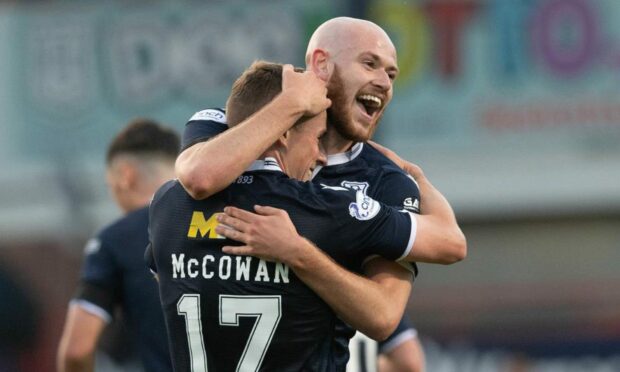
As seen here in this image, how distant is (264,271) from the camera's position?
4.05 m

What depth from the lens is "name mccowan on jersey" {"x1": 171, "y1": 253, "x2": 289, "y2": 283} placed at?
4039 mm

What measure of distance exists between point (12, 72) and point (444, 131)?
16.5ft

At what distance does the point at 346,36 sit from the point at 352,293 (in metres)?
0.84

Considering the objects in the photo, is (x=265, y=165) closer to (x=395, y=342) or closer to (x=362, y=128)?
(x=362, y=128)

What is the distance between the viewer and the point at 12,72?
1617 centimetres

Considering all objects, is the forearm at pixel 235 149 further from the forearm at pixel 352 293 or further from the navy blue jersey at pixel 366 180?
the navy blue jersey at pixel 366 180

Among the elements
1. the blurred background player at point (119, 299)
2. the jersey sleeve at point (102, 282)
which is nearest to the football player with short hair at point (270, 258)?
the blurred background player at point (119, 299)

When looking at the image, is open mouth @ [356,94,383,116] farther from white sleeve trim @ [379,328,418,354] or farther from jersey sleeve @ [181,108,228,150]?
→ white sleeve trim @ [379,328,418,354]

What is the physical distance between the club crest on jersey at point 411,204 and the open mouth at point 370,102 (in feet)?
1.00

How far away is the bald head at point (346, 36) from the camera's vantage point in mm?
4340

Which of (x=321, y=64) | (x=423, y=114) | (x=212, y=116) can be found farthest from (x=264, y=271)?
(x=423, y=114)

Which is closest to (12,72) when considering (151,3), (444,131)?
(151,3)

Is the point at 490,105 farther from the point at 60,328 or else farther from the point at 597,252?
the point at 60,328

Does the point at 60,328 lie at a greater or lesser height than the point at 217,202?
lesser
